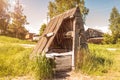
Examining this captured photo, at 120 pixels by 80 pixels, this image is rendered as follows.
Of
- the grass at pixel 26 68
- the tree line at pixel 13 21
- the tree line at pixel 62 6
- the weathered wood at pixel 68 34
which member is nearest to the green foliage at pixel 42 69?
the grass at pixel 26 68

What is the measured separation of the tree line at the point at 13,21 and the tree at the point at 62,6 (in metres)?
9.89

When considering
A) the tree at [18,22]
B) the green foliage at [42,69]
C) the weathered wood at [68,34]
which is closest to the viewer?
the green foliage at [42,69]

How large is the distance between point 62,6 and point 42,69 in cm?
2265

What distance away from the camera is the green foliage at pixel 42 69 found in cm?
840

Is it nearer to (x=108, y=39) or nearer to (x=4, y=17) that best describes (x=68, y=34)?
(x=108, y=39)

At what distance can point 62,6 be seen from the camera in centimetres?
3023

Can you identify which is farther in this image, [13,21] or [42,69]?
[13,21]

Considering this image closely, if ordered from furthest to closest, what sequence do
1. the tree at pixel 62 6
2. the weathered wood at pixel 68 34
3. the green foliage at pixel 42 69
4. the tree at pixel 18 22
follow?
the tree at pixel 18 22
the tree at pixel 62 6
the weathered wood at pixel 68 34
the green foliage at pixel 42 69

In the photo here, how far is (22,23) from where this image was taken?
134ft

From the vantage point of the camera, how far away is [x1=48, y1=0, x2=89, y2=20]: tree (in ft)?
98.5

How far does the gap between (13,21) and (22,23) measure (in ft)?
5.75

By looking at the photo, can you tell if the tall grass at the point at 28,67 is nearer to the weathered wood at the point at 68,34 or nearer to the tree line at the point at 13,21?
the weathered wood at the point at 68,34

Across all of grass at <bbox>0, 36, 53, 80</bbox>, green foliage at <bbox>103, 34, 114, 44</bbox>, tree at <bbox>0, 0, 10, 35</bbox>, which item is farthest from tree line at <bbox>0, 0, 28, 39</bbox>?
grass at <bbox>0, 36, 53, 80</bbox>

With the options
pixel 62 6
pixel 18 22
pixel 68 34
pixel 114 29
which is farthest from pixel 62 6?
pixel 114 29
